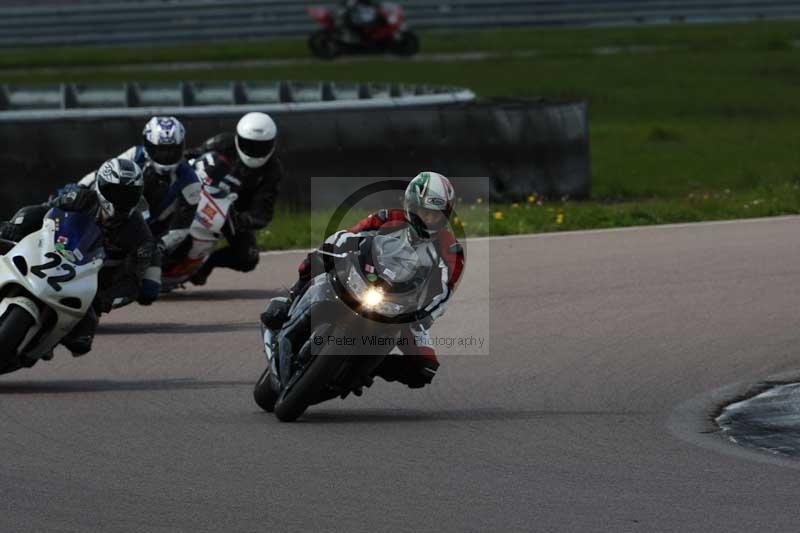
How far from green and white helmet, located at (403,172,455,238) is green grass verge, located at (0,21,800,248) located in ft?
22.8

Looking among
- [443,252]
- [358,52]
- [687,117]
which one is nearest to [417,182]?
[443,252]

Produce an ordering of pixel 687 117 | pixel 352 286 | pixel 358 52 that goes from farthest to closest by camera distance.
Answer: pixel 358 52 → pixel 687 117 → pixel 352 286

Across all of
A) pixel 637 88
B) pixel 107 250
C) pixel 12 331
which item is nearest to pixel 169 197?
pixel 107 250

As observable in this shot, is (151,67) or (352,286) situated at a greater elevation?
(352,286)

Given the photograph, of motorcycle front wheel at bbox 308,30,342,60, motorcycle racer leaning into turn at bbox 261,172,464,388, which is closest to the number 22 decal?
motorcycle racer leaning into turn at bbox 261,172,464,388

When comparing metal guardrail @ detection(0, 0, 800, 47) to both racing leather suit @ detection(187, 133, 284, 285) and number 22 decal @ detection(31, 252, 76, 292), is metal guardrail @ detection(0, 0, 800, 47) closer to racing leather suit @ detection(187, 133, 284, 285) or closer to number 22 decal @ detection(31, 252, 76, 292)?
racing leather suit @ detection(187, 133, 284, 285)

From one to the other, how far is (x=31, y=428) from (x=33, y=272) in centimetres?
111

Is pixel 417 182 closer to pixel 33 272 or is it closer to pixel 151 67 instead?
pixel 33 272

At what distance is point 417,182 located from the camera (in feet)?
26.6

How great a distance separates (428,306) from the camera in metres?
8.22

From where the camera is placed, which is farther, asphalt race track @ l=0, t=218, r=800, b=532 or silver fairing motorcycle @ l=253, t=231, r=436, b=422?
silver fairing motorcycle @ l=253, t=231, r=436, b=422

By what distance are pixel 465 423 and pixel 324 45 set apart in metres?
29.6

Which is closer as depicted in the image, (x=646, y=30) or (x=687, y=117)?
(x=687, y=117)

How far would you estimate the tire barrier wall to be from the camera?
587 inches
